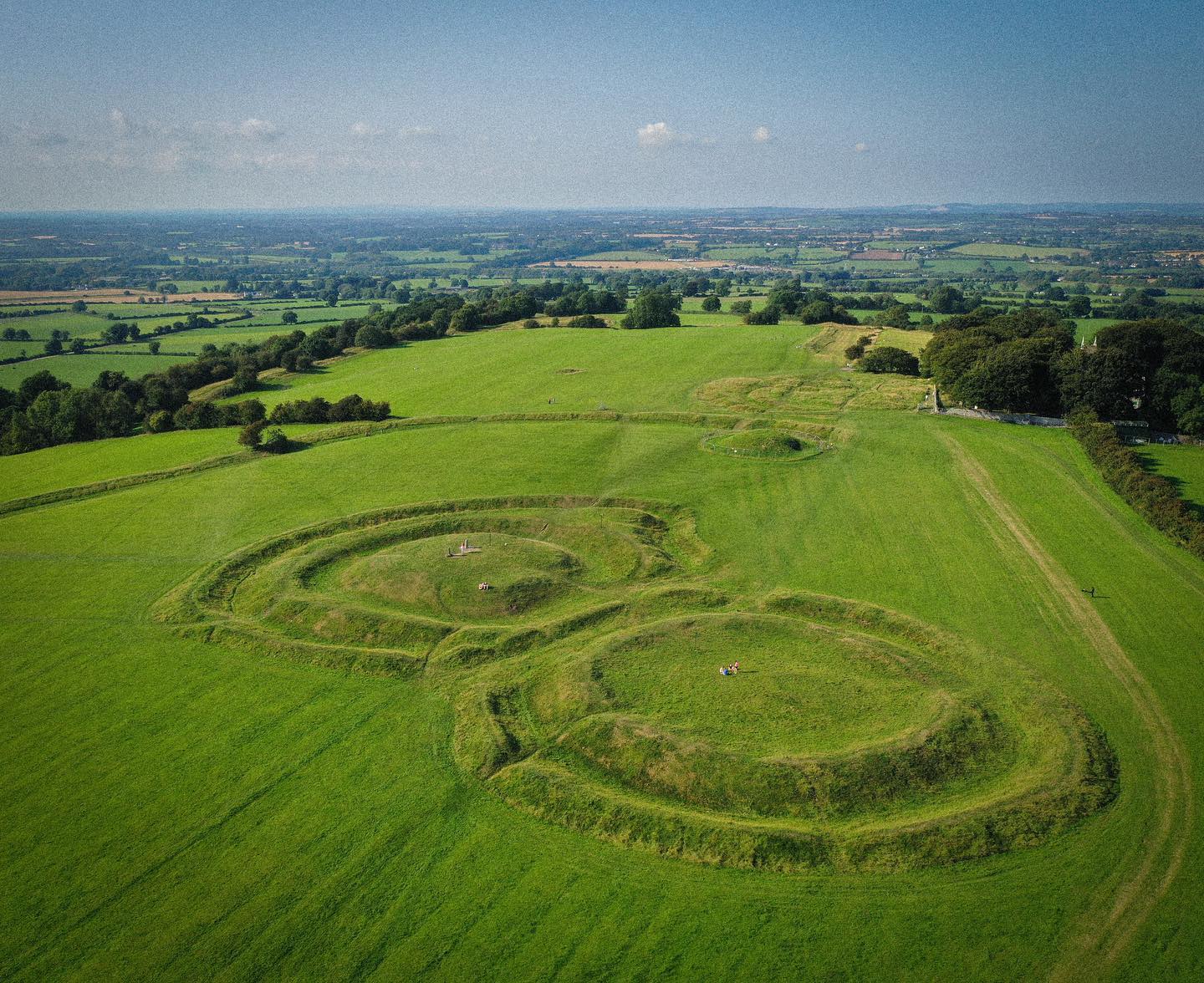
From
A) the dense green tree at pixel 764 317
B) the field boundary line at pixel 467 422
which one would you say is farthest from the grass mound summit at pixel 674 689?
the dense green tree at pixel 764 317

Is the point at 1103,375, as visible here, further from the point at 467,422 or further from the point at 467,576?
the point at 467,576

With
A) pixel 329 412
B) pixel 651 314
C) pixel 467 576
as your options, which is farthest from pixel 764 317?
pixel 467 576

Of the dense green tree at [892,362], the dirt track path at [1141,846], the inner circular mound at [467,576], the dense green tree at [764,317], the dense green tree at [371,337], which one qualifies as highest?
the dense green tree at [764,317]

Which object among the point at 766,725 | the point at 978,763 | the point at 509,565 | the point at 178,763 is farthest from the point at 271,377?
the point at 978,763

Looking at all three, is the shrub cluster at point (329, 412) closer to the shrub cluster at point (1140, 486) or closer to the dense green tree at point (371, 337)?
the dense green tree at point (371, 337)

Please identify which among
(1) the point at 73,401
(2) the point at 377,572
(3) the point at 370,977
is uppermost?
(1) the point at 73,401

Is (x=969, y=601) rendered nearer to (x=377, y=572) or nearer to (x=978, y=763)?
(x=978, y=763)
